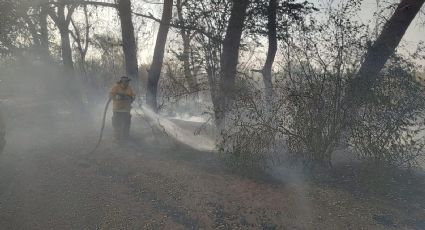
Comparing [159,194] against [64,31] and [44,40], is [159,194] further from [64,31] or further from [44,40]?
[44,40]

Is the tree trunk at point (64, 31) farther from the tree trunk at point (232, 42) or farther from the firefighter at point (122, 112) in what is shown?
the tree trunk at point (232, 42)

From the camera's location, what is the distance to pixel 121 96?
→ 11328 mm

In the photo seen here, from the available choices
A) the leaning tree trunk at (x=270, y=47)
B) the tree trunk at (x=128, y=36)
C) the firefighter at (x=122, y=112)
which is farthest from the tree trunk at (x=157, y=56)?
the firefighter at (x=122, y=112)

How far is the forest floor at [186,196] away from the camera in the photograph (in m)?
6.57

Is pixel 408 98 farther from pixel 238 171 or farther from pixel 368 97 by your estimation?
pixel 238 171

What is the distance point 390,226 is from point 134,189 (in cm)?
447

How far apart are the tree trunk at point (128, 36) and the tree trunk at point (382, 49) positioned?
9671 millimetres

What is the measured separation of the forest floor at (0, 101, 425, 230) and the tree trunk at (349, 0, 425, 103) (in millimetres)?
1659

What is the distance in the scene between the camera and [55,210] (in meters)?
7.01

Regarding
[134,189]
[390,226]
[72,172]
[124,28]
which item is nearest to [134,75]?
[124,28]

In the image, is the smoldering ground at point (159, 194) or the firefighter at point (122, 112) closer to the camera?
the smoldering ground at point (159, 194)

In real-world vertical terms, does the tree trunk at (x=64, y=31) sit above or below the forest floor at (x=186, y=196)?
above

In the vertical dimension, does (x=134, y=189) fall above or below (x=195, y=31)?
below

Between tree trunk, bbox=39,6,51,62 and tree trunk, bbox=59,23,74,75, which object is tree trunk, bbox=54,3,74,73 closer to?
tree trunk, bbox=59,23,74,75
